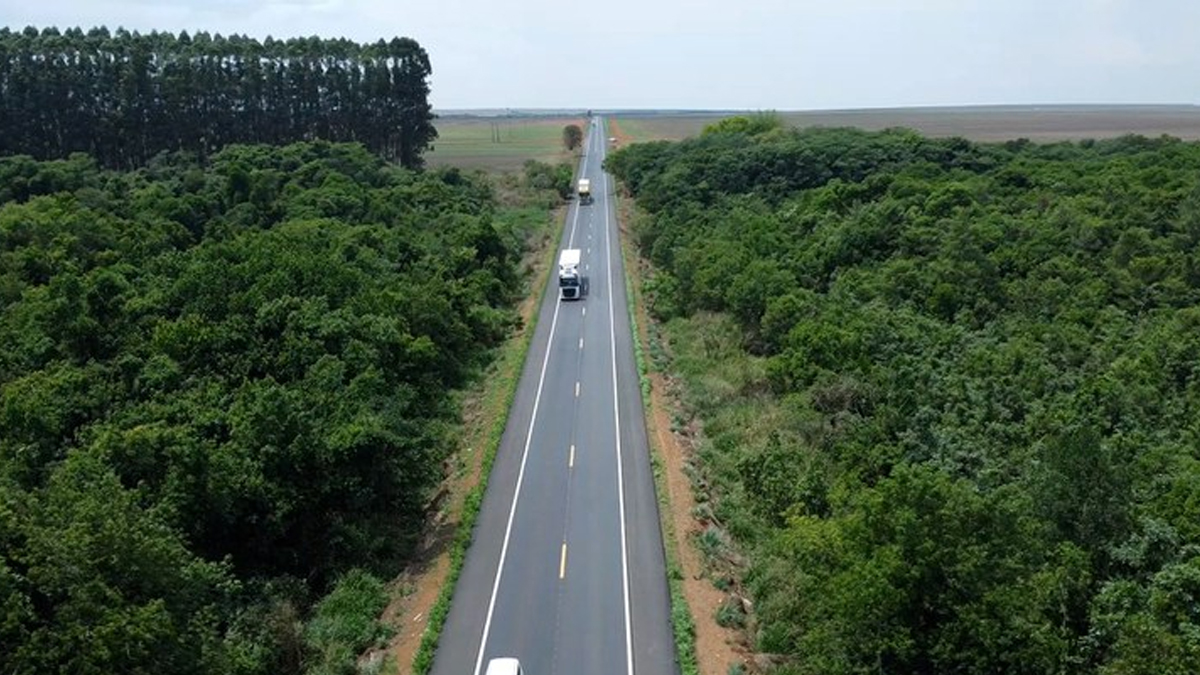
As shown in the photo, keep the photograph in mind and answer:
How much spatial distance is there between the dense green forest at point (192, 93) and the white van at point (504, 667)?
292 feet

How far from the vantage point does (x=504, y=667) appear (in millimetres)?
23125

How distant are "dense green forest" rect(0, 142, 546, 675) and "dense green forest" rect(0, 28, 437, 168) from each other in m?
37.7

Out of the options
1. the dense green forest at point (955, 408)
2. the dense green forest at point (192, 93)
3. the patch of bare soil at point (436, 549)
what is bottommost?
the patch of bare soil at point (436, 549)

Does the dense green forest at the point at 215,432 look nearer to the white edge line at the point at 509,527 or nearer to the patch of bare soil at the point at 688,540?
the white edge line at the point at 509,527

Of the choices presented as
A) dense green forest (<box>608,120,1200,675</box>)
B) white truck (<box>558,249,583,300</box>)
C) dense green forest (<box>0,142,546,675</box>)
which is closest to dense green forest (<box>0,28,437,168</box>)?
dense green forest (<box>0,142,546,675</box>)

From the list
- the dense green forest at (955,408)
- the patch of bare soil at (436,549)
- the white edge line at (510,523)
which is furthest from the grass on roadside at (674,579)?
the patch of bare soil at (436,549)

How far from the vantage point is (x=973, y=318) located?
49312 mm

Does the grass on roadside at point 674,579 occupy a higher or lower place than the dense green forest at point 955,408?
lower

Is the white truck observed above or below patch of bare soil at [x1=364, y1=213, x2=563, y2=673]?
above

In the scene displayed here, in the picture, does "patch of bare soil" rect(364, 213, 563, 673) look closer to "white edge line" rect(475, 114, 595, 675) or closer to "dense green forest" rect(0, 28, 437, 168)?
"white edge line" rect(475, 114, 595, 675)

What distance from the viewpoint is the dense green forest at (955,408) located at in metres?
21.5

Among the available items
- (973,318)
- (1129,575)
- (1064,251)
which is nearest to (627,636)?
(1129,575)

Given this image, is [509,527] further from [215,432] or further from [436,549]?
[215,432]

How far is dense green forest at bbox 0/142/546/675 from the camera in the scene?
21141 mm
